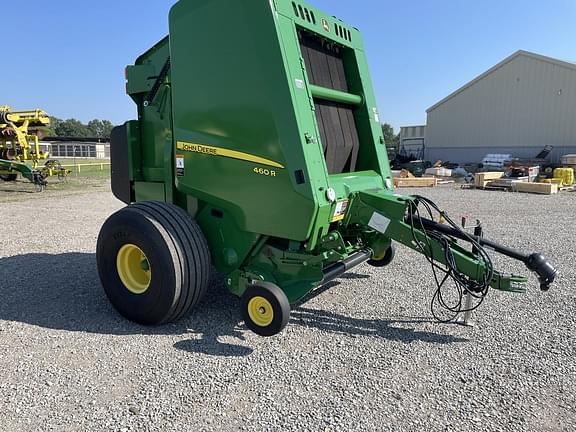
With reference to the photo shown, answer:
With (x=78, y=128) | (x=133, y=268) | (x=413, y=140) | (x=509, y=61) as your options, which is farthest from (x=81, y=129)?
(x=133, y=268)

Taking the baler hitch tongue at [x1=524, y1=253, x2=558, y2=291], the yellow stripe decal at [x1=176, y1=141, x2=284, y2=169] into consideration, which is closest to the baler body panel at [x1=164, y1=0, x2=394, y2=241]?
the yellow stripe decal at [x1=176, y1=141, x2=284, y2=169]

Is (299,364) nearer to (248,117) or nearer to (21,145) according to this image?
(248,117)

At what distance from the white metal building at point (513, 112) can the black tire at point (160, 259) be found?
25649 mm

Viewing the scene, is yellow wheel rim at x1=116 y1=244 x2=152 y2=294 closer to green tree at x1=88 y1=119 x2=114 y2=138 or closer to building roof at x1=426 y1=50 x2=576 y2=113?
building roof at x1=426 y1=50 x2=576 y2=113

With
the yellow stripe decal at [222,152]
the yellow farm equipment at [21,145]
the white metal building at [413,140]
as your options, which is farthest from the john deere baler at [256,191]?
the white metal building at [413,140]

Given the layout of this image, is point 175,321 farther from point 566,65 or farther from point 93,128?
point 93,128

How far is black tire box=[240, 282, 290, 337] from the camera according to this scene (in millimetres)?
3094

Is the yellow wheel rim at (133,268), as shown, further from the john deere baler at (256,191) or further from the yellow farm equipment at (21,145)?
the yellow farm equipment at (21,145)

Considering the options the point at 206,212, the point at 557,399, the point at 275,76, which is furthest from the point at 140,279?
the point at 557,399

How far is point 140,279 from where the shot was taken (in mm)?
3869

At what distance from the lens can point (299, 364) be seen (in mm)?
3018

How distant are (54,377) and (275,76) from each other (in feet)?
8.47

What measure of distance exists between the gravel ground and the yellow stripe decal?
1386mm

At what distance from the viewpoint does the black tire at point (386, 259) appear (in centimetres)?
489
